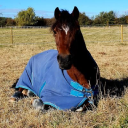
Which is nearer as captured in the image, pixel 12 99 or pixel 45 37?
pixel 12 99

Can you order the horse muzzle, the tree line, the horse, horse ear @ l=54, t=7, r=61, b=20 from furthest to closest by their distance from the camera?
1. the tree line
2. horse ear @ l=54, t=7, r=61, b=20
3. the horse
4. the horse muzzle

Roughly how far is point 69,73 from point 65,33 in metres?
0.69

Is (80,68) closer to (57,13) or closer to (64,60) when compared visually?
(64,60)

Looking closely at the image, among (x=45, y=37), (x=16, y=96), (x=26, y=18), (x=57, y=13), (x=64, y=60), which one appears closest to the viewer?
(x=64, y=60)

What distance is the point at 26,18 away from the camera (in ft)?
213

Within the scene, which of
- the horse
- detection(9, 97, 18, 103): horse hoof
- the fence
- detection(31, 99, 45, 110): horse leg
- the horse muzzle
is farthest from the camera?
the fence

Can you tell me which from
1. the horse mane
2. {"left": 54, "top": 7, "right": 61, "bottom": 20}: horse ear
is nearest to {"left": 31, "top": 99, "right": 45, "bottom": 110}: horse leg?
the horse mane

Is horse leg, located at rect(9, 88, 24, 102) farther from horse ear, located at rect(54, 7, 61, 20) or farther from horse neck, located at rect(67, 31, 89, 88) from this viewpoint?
horse ear, located at rect(54, 7, 61, 20)

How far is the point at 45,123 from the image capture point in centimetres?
255

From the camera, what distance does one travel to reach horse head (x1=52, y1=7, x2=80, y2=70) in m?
2.40

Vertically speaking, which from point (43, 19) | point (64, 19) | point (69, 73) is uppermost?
point (43, 19)

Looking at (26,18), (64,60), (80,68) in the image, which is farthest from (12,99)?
(26,18)

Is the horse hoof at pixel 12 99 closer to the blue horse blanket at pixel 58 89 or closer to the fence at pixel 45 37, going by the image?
the blue horse blanket at pixel 58 89

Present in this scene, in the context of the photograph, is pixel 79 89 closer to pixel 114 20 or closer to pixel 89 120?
pixel 89 120
